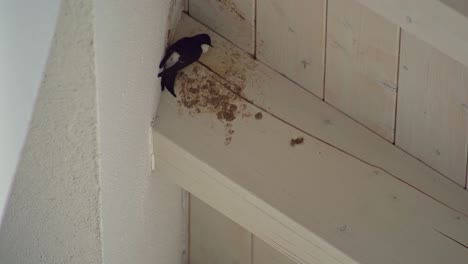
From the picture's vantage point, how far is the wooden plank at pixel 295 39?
128 centimetres

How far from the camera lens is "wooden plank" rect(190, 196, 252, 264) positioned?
5.31 ft

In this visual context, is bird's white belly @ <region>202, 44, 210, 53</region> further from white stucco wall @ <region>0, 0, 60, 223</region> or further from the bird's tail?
white stucco wall @ <region>0, 0, 60, 223</region>

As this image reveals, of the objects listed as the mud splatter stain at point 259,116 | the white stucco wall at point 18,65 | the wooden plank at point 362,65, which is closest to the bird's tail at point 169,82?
the mud splatter stain at point 259,116

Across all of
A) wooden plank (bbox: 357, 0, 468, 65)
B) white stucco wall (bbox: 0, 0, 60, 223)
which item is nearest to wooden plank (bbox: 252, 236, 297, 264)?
wooden plank (bbox: 357, 0, 468, 65)

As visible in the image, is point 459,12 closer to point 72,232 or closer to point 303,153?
point 303,153

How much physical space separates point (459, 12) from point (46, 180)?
1.67 feet

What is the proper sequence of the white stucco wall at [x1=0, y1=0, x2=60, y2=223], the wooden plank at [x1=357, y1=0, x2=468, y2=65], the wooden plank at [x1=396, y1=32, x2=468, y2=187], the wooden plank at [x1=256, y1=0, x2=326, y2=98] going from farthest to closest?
the wooden plank at [x1=256, y1=0, x2=326, y2=98]
the wooden plank at [x1=396, y1=32, x2=468, y2=187]
the wooden plank at [x1=357, y1=0, x2=468, y2=65]
the white stucco wall at [x1=0, y1=0, x2=60, y2=223]

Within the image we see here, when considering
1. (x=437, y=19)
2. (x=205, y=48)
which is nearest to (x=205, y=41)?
(x=205, y=48)

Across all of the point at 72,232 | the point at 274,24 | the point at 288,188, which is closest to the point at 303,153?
the point at 288,188

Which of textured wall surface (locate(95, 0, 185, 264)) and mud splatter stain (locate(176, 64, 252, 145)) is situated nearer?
textured wall surface (locate(95, 0, 185, 264))

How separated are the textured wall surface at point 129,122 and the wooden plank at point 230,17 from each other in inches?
3.0

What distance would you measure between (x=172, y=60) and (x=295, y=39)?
183 mm

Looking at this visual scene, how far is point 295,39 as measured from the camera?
132cm

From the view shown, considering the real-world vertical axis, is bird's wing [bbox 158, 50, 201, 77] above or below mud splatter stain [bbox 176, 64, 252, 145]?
above
